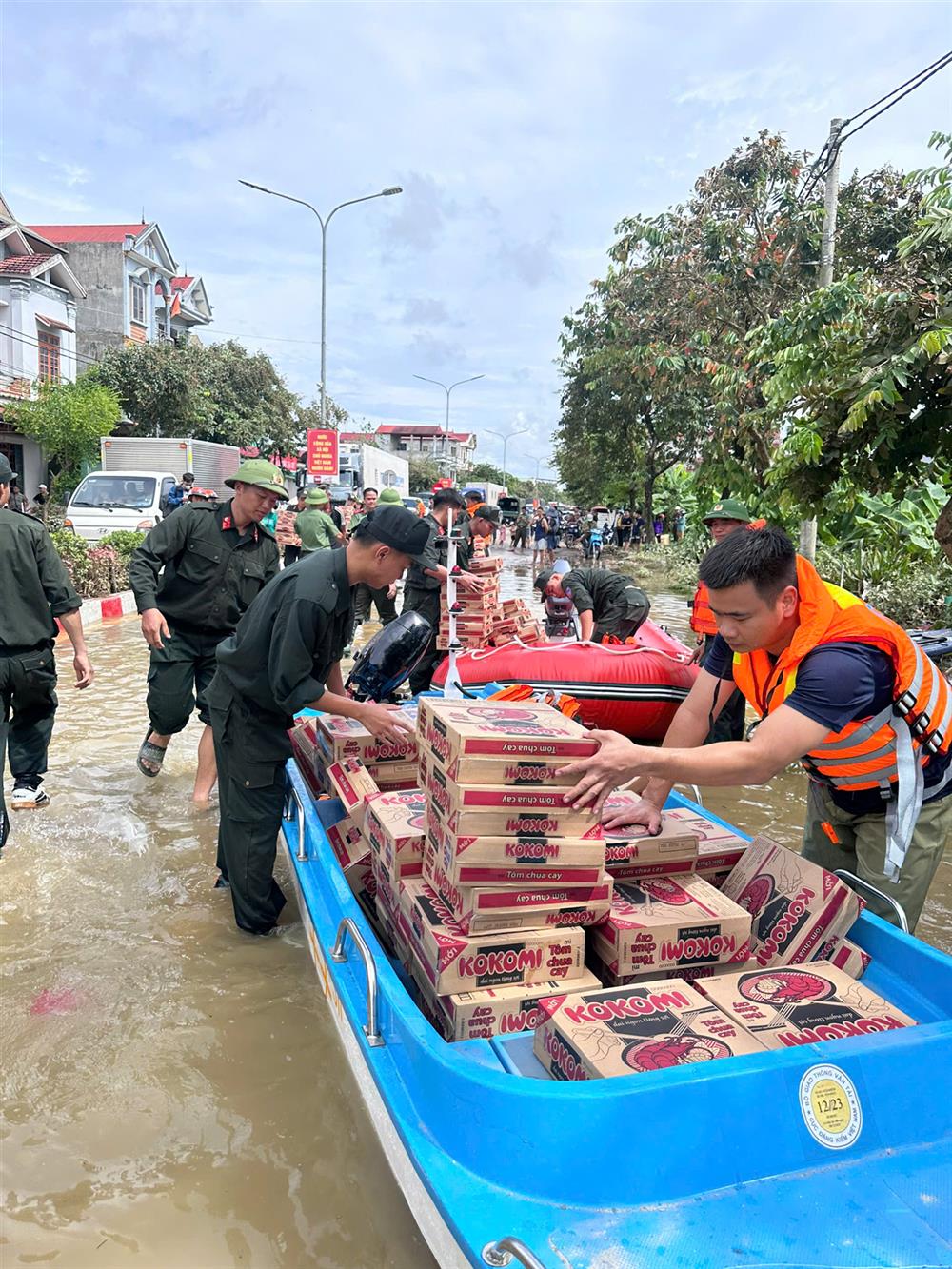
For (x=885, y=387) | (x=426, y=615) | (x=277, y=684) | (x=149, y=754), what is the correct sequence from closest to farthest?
(x=277, y=684) → (x=885, y=387) → (x=149, y=754) → (x=426, y=615)

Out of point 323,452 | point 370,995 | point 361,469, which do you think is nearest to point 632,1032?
point 370,995

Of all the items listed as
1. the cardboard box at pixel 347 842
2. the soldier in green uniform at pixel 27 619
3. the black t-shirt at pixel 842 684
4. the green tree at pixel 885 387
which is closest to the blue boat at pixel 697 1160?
the black t-shirt at pixel 842 684

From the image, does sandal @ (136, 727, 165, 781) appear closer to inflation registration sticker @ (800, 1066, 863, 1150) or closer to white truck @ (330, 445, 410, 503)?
inflation registration sticker @ (800, 1066, 863, 1150)

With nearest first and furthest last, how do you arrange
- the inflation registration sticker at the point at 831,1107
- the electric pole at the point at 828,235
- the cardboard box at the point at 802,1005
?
the inflation registration sticker at the point at 831,1107
the cardboard box at the point at 802,1005
the electric pole at the point at 828,235

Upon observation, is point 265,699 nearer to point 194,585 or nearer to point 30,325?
point 194,585

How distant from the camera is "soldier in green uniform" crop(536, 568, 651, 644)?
709 centimetres

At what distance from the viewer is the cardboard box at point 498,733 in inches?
84.6

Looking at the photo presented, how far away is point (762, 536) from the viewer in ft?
7.63

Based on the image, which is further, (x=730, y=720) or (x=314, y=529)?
(x=314, y=529)

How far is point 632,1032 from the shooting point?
1924 millimetres

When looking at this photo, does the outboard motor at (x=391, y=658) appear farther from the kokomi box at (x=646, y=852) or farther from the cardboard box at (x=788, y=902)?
the cardboard box at (x=788, y=902)

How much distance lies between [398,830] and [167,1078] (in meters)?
1.38

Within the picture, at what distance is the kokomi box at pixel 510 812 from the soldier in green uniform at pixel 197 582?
3.15 m

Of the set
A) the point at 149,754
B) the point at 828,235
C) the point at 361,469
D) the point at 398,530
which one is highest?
the point at 828,235
